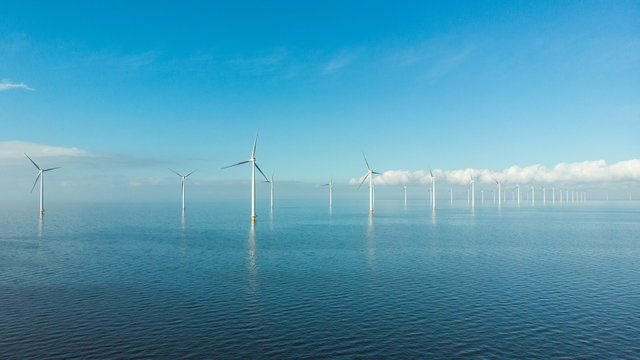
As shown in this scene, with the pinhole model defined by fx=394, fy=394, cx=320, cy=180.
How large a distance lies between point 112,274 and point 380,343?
121ft

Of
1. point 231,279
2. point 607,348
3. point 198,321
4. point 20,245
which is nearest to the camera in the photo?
point 607,348

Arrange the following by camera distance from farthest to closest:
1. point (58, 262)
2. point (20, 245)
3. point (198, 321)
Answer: point (20, 245) < point (58, 262) < point (198, 321)

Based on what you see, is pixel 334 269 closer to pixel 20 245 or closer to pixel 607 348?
pixel 607 348

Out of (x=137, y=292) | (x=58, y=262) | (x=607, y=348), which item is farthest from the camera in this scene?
(x=58, y=262)

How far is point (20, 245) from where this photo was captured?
249ft

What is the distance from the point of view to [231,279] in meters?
46.0

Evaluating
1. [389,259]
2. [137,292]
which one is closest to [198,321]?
[137,292]

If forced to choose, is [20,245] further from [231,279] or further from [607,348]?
[607,348]

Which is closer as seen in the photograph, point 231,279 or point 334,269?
point 231,279

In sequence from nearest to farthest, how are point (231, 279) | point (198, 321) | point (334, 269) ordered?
1. point (198, 321)
2. point (231, 279)
3. point (334, 269)

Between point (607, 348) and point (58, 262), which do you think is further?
point (58, 262)

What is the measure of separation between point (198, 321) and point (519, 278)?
36791mm

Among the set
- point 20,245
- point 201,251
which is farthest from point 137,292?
point 20,245

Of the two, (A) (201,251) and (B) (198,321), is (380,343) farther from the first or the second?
(A) (201,251)
